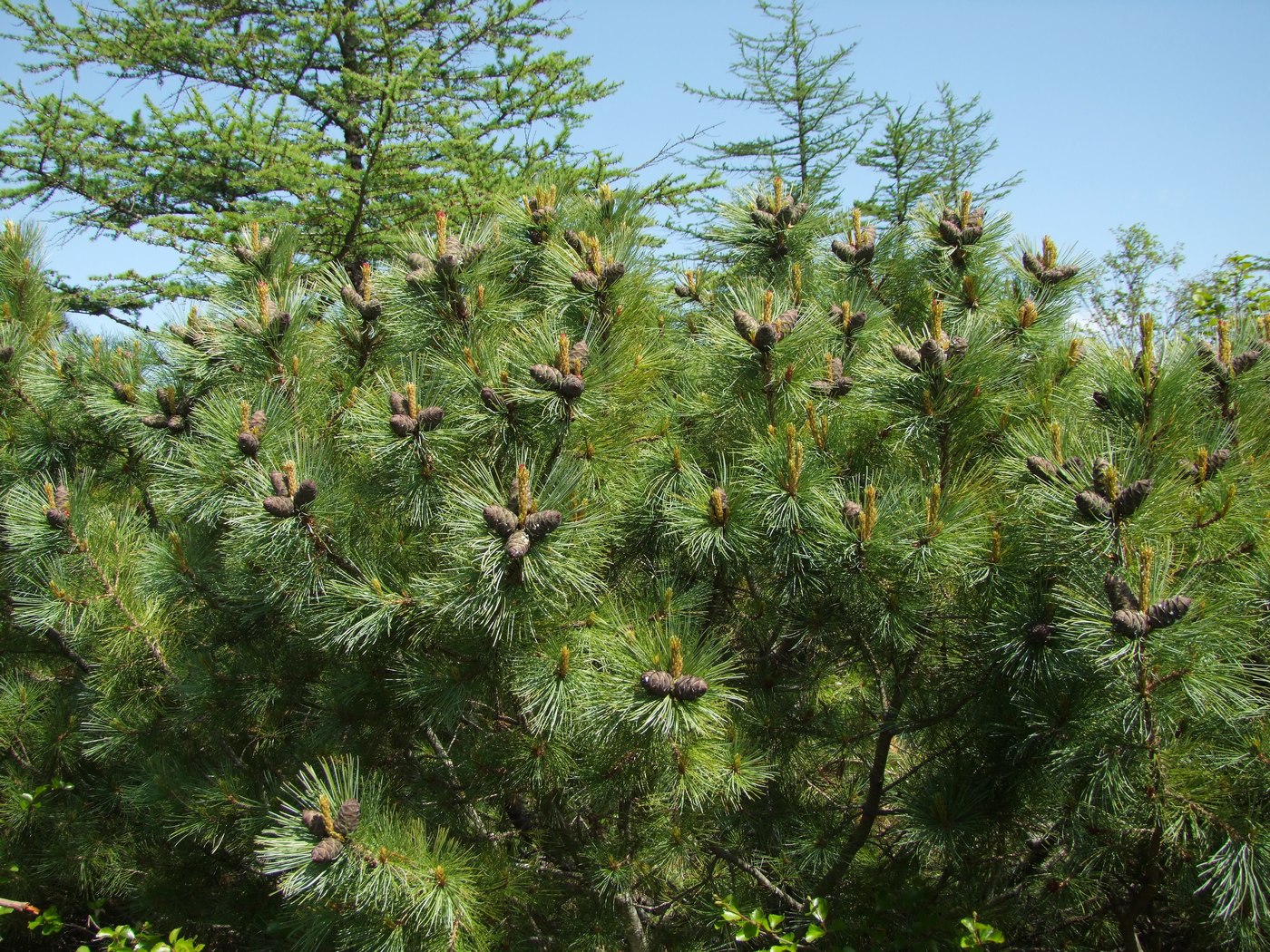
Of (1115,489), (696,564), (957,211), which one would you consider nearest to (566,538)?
(696,564)

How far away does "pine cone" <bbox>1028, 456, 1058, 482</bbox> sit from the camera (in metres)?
2.06

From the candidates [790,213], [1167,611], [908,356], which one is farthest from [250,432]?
[1167,611]

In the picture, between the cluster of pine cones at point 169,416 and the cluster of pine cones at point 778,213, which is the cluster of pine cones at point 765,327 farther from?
the cluster of pine cones at point 169,416

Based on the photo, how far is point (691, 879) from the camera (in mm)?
3592

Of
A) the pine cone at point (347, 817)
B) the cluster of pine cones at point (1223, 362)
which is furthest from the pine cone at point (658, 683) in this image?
the cluster of pine cones at point (1223, 362)

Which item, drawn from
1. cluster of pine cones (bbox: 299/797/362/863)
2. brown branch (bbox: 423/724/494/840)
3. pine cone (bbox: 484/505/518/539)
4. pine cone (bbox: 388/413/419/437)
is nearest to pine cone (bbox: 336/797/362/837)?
cluster of pine cones (bbox: 299/797/362/863)

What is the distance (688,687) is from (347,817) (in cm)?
94

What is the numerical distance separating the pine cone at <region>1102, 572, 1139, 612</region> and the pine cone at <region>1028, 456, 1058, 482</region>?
13.1 inches

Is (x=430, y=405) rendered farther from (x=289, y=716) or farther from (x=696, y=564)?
(x=289, y=716)

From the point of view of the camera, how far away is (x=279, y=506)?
2268mm

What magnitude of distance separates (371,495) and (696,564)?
3.68ft

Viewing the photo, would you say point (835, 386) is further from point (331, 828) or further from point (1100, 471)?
point (331, 828)

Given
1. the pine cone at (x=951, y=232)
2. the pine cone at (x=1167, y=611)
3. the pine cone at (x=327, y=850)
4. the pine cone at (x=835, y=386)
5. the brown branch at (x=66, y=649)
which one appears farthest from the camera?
the brown branch at (x=66, y=649)

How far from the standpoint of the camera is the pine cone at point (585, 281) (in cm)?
281
